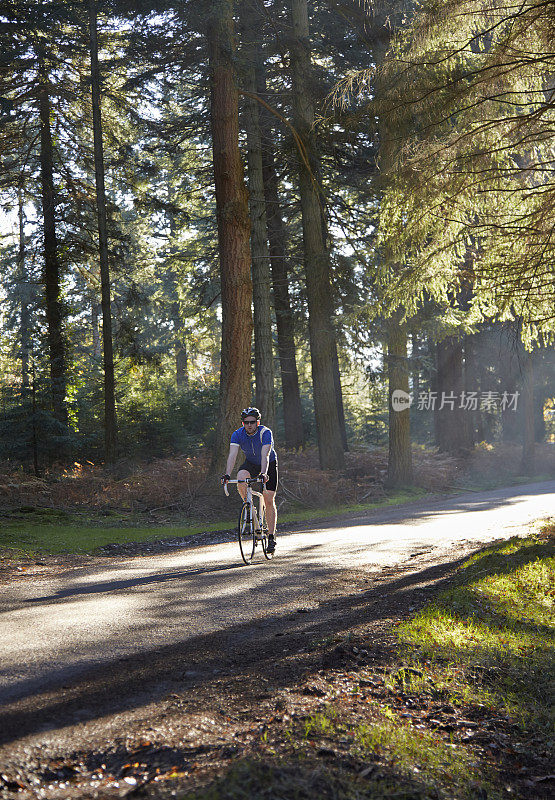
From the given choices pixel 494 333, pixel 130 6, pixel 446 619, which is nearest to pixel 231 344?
pixel 130 6

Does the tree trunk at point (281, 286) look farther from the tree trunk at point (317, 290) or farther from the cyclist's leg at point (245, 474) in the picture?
the cyclist's leg at point (245, 474)

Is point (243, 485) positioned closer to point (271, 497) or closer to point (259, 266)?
point (271, 497)

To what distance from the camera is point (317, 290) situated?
72.8 feet

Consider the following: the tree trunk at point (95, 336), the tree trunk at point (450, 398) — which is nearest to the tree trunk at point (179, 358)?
the tree trunk at point (95, 336)

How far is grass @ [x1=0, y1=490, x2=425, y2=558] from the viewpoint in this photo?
1209 cm

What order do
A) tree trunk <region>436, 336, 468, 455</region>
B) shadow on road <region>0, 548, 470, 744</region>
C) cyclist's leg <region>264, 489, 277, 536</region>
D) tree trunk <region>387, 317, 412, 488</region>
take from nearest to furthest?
shadow on road <region>0, 548, 470, 744</region> → cyclist's leg <region>264, 489, 277, 536</region> → tree trunk <region>387, 317, 412, 488</region> → tree trunk <region>436, 336, 468, 455</region>

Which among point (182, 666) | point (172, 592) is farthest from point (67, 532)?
point (182, 666)

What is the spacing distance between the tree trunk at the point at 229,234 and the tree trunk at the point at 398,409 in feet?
19.1

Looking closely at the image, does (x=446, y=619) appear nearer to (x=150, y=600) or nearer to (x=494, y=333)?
(x=150, y=600)

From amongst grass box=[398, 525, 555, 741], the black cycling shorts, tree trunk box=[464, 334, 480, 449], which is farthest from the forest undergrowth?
tree trunk box=[464, 334, 480, 449]

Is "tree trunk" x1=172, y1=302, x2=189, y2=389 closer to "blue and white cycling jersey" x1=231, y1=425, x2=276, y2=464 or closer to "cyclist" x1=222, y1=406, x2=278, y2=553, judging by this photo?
"cyclist" x1=222, y1=406, x2=278, y2=553

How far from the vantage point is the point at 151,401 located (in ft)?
83.4

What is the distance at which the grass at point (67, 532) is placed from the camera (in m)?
12.1

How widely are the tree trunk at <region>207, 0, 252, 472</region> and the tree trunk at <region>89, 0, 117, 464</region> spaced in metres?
5.78
